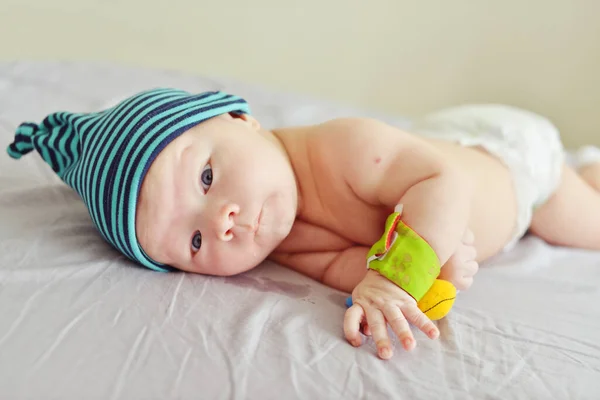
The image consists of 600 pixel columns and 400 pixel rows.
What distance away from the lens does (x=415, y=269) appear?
0.78m

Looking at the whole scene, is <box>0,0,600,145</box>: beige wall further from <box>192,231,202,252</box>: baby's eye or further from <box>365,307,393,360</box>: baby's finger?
<box>365,307,393,360</box>: baby's finger

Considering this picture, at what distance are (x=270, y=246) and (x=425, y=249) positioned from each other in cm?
23

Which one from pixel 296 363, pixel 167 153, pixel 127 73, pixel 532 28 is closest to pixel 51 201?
pixel 167 153

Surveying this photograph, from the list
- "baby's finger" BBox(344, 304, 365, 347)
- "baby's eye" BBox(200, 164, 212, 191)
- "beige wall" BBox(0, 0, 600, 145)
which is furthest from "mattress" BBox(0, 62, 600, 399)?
"beige wall" BBox(0, 0, 600, 145)

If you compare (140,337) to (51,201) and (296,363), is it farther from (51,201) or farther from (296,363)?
(51,201)

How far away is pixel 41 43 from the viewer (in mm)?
1941

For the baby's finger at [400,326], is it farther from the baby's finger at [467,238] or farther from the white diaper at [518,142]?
the white diaper at [518,142]

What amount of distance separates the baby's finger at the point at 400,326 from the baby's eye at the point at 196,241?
292 millimetres

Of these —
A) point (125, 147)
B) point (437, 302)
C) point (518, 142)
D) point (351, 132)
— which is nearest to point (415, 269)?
point (437, 302)

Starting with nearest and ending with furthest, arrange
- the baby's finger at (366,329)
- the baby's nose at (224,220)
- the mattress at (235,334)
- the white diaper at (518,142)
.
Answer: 1. the mattress at (235,334)
2. the baby's finger at (366,329)
3. the baby's nose at (224,220)
4. the white diaper at (518,142)

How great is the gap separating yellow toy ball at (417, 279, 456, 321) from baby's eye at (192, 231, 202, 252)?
32cm

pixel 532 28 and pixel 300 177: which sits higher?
pixel 532 28

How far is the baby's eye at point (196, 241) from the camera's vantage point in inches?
34.4

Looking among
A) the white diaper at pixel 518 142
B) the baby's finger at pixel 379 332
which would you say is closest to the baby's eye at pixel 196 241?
the baby's finger at pixel 379 332
